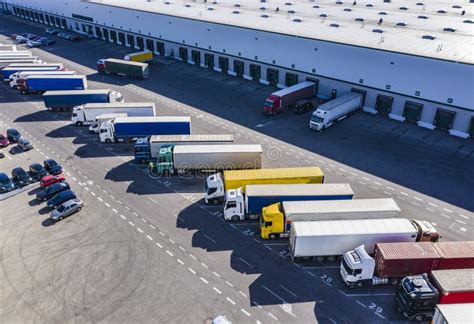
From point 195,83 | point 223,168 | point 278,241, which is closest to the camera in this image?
point 278,241

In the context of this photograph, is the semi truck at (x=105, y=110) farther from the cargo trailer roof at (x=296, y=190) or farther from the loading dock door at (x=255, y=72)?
the loading dock door at (x=255, y=72)

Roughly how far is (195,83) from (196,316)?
2074 inches

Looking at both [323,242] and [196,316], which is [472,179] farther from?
[196,316]

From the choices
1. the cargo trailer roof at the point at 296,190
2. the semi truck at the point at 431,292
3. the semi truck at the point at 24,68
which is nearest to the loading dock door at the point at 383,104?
the cargo trailer roof at the point at 296,190

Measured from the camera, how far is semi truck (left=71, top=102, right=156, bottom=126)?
2083 inches

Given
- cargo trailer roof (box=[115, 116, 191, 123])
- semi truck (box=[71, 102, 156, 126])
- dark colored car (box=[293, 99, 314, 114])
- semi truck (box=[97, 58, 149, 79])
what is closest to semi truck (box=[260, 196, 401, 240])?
cargo trailer roof (box=[115, 116, 191, 123])

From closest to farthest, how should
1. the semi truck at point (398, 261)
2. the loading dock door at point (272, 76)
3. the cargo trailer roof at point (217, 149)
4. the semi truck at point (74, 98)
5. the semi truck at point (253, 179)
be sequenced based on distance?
the semi truck at point (398, 261)
the semi truck at point (253, 179)
the cargo trailer roof at point (217, 149)
the semi truck at point (74, 98)
the loading dock door at point (272, 76)

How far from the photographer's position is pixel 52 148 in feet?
161

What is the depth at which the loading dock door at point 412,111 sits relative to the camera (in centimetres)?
5358

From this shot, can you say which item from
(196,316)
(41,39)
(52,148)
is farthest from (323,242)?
(41,39)

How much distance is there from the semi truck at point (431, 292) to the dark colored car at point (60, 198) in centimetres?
3226

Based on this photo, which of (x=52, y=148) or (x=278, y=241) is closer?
(x=278, y=241)

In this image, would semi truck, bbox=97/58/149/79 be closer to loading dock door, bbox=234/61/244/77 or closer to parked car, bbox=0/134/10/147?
loading dock door, bbox=234/61/244/77

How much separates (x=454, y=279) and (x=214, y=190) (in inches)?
867
